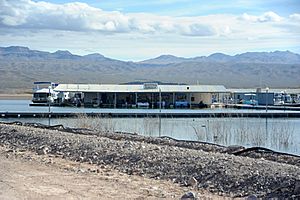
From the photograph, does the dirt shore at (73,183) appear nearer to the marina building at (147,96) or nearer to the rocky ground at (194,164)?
the rocky ground at (194,164)

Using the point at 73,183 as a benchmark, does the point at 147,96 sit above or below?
above

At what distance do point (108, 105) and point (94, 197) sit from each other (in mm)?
78258

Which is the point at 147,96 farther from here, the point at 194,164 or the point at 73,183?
the point at 73,183

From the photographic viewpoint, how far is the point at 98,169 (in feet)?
54.8

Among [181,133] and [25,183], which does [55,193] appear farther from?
[181,133]

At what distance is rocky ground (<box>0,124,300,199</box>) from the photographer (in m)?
13.2

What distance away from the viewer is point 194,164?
52.7ft

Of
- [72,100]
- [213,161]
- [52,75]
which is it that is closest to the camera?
[213,161]

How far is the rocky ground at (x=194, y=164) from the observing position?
1324 cm

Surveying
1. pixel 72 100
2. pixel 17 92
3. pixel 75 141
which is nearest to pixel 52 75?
pixel 17 92

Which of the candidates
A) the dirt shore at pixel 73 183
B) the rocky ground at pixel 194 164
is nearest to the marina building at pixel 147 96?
the rocky ground at pixel 194 164

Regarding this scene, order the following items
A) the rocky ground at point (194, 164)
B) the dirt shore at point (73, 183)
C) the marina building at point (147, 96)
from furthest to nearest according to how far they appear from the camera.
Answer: the marina building at point (147, 96)
the rocky ground at point (194, 164)
the dirt shore at point (73, 183)

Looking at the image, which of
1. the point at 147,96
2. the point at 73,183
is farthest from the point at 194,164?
the point at 147,96

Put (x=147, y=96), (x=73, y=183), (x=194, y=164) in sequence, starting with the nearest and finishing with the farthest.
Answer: (x=73, y=183) < (x=194, y=164) < (x=147, y=96)
